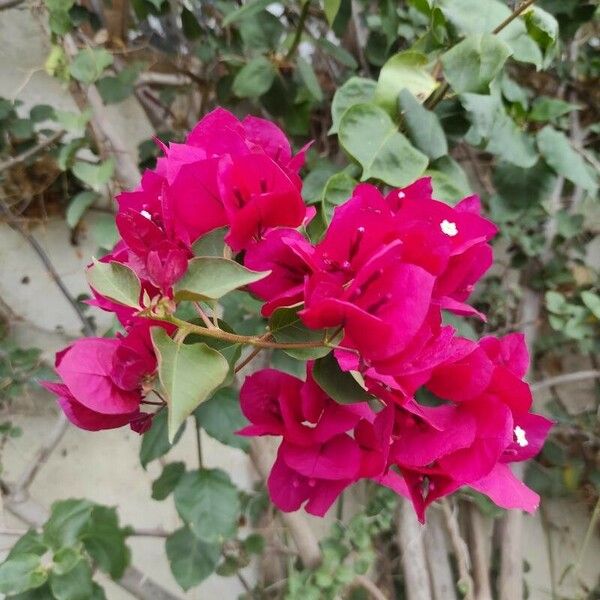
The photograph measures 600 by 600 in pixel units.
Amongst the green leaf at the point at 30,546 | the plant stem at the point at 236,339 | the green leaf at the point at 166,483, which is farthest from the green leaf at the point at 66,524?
the plant stem at the point at 236,339

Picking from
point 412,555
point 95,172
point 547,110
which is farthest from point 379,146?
point 412,555

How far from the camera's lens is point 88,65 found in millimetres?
935

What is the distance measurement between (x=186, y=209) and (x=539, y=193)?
672 mm

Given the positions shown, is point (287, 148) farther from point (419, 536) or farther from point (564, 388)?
point (564, 388)

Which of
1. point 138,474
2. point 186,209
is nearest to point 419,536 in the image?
point 138,474

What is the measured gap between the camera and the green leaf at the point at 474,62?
0.58 metres

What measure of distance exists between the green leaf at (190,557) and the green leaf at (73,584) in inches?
6.8

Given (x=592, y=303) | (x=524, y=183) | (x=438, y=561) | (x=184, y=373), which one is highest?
(x=184, y=373)

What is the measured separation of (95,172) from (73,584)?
563 millimetres

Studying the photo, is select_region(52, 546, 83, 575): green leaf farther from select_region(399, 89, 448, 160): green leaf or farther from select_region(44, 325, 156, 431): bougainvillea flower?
select_region(399, 89, 448, 160): green leaf

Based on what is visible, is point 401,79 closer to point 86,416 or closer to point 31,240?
point 86,416

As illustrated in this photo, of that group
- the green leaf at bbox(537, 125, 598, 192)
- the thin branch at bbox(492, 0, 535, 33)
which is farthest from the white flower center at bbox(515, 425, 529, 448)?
the green leaf at bbox(537, 125, 598, 192)

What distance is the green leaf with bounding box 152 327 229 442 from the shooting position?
289mm

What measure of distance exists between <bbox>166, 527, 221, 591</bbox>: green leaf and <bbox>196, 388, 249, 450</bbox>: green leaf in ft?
0.77
